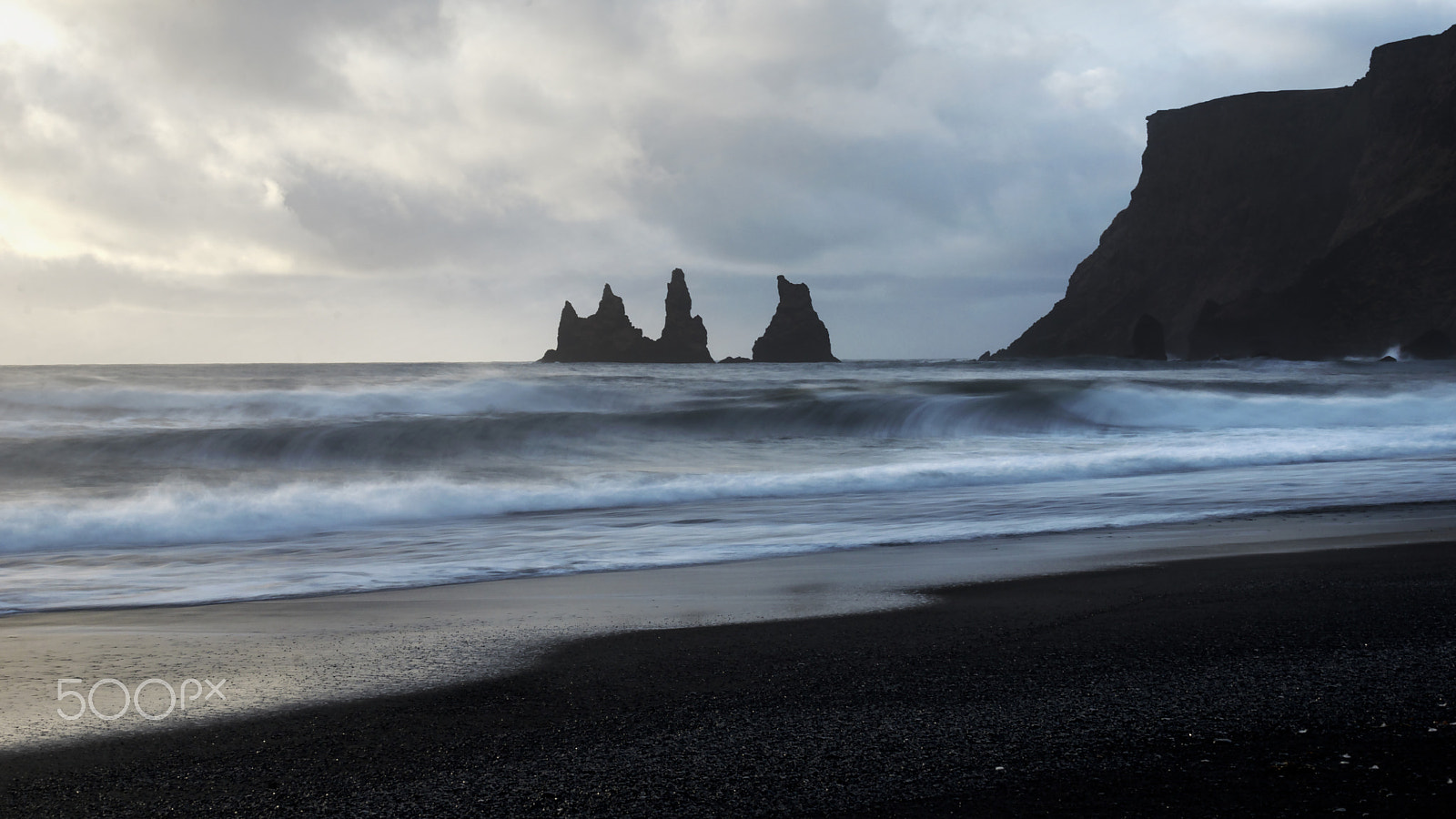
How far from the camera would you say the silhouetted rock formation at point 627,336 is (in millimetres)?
93688

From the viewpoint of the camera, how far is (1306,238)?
71.7m

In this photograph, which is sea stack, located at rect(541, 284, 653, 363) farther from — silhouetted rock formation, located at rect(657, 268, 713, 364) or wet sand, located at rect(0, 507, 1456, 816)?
wet sand, located at rect(0, 507, 1456, 816)

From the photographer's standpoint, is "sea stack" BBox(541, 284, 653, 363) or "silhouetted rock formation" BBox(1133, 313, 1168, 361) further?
"sea stack" BBox(541, 284, 653, 363)

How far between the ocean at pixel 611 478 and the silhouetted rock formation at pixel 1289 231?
43543 mm

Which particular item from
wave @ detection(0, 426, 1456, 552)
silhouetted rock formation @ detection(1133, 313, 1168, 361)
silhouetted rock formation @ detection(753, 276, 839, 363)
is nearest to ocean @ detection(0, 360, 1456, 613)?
wave @ detection(0, 426, 1456, 552)

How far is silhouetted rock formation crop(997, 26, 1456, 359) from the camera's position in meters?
55.9

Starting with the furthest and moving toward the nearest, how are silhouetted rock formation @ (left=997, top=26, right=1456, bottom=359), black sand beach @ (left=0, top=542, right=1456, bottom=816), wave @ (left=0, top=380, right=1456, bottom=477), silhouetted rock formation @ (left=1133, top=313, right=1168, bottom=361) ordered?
1. silhouetted rock formation @ (left=1133, top=313, right=1168, bottom=361)
2. silhouetted rock formation @ (left=997, top=26, right=1456, bottom=359)
3. wave @ (left=0, top=380, right=1456, bottom=477)
4. black sand beach @ (left=0, top=542, right=1456, bottom=816)

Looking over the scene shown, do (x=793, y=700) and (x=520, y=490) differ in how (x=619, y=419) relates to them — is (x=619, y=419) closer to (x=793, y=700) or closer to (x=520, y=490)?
(x=520, y=490)

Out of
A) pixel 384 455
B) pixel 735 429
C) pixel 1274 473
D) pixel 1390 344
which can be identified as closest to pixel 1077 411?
pixel 735 429

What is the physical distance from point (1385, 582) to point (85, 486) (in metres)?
10.5

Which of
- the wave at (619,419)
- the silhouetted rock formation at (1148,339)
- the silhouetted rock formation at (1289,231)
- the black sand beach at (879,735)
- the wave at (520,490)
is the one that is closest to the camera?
the black sand beach at (879,735)

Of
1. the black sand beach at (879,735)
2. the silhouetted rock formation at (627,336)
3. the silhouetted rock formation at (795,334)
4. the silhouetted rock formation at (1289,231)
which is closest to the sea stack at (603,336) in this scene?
the silhouetted rock formation at (627,336)

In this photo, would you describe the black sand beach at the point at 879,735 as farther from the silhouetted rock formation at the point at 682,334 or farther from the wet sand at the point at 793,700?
the silhouetted rock formation at the point at 682,334

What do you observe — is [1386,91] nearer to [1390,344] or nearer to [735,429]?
[1390,344]
